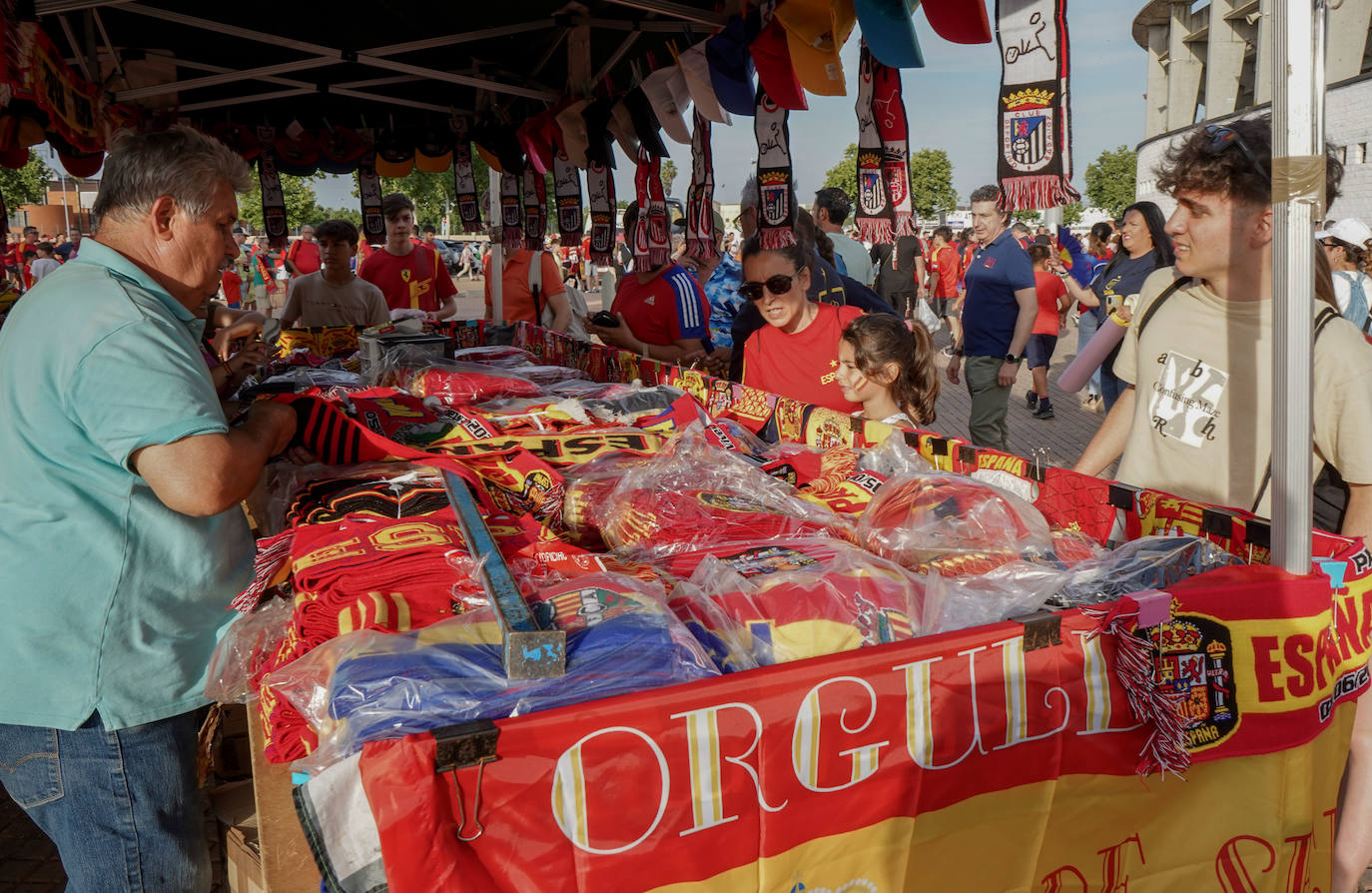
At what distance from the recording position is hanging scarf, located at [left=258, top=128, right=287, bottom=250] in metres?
7.69

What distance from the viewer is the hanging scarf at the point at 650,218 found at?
586 cm

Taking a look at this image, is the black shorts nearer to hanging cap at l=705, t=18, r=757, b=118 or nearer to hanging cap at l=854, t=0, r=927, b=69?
hanging cap at l=705, t=18, r=757, b=118

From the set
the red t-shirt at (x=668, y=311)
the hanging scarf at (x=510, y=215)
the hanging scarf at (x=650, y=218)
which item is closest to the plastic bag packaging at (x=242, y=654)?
the red t-shirt at (x=668, y=311)

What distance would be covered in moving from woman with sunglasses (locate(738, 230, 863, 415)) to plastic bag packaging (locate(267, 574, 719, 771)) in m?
2.29

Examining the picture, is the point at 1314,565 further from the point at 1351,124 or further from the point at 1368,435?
→ the point at 1351,124

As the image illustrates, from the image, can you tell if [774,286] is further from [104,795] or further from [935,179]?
[935,179]

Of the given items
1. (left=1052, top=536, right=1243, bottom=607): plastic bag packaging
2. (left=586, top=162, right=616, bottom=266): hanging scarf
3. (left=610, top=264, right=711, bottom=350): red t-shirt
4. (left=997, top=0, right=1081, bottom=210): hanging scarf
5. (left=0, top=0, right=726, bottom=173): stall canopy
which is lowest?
(left=1052, top=536, right=1243, bottom=607): plastic bag packaging

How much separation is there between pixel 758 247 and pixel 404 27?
3345mm

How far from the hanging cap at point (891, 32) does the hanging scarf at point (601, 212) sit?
10.9ft

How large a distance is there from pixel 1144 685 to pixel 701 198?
4.22 m

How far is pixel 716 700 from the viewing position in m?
1.25

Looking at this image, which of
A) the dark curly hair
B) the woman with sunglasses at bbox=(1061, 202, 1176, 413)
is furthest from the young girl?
the woman with sunglasses at bbox=(1061, 202, 1176, 413)

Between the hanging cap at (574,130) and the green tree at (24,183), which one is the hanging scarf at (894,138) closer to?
the hanging cap at (574,130)

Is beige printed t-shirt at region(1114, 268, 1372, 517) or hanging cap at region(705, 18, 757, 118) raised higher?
hanging cap at region(705, 18, 757, 118)
